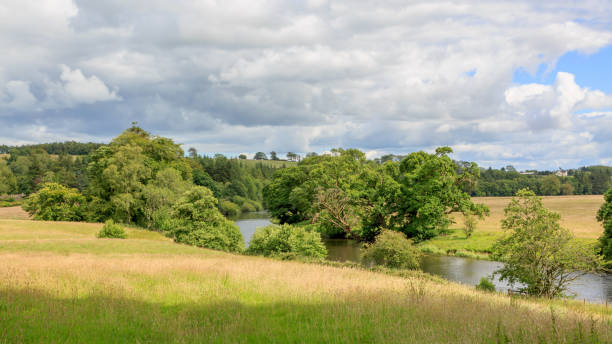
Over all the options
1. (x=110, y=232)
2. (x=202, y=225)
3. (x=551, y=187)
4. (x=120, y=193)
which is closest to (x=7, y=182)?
(x=120, y=193)

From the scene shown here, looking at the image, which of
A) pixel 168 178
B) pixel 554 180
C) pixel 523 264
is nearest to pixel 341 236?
pixel 168 178

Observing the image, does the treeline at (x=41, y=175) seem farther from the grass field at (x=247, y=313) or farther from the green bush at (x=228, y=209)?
the grass field at (x=247, y=313)

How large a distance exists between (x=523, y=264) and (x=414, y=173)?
2349 centimetres

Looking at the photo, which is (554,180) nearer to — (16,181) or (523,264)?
(523,264)

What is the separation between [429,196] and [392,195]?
4691 mm

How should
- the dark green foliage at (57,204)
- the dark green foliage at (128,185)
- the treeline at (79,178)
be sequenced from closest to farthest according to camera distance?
the dark green foliage at (128,185), the dark green foliage at (57,204), the treeline at (79,178)

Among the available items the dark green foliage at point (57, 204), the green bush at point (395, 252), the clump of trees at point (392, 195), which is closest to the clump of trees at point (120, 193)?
the dark green foliage at point (57, 204)

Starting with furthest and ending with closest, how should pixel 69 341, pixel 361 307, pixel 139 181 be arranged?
pixel 139 181
pixel 361 307
pixel 69 341

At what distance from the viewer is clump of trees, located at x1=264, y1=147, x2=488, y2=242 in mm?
42562

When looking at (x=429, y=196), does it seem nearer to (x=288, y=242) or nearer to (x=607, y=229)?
(x=607, y=229)

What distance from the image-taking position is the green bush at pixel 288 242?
32469mm

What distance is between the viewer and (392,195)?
46000 mm

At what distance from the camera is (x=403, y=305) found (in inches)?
352

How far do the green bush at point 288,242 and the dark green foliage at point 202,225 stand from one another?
169 inches
